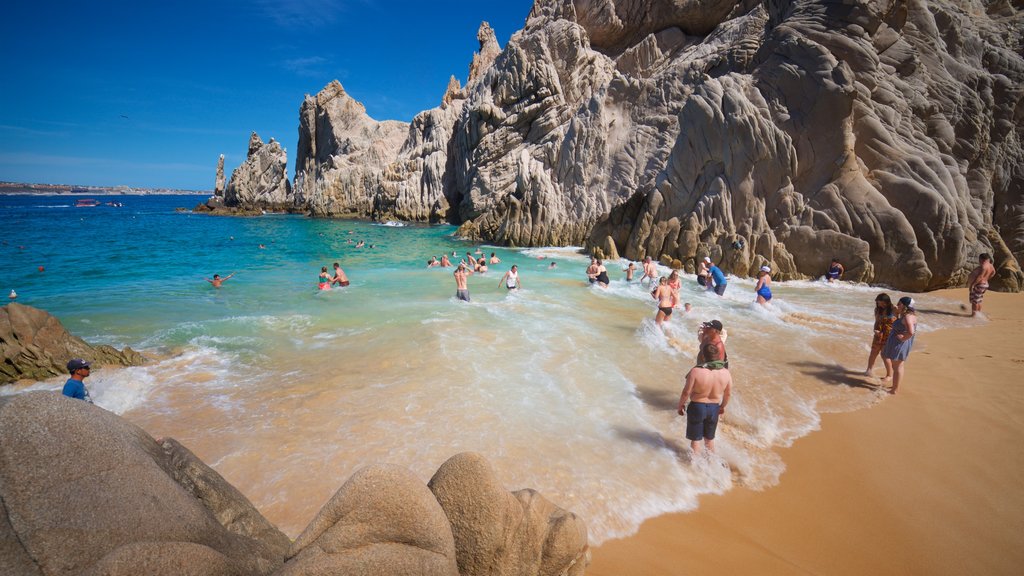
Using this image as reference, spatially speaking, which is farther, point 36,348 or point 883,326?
point 36,348

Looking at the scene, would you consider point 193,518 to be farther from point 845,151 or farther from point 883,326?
point 845,151

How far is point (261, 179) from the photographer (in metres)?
75.6

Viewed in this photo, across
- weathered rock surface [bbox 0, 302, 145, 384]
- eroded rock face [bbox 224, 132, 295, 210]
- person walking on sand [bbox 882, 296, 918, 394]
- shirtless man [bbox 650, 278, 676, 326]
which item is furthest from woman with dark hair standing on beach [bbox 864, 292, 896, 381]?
eroded rock face [bbox 224, 132, 295, 210]

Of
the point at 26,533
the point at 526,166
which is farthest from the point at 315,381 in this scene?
the point at 526,166

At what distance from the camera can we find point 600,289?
16391 mm

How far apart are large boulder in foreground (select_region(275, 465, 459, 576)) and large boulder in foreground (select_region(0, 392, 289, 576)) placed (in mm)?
344

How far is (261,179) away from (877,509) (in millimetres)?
87578

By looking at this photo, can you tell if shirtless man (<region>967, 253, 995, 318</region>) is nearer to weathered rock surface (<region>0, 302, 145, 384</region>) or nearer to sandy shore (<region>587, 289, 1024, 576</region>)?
sandy shore (<region>587, 289, 1024, 576</region>)

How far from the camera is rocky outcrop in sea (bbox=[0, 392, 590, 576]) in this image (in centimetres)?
175

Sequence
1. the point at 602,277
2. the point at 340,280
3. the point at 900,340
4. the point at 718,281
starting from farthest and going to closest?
the point at 340,280 → the point at 602,277 → the point at 718,281 → the point at 900,340

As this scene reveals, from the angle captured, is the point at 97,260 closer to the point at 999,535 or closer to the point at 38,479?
the point at 38,479

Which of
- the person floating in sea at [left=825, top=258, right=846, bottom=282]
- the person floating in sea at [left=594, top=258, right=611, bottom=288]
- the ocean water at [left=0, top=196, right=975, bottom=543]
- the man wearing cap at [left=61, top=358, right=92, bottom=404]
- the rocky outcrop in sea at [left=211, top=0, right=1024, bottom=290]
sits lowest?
the ocean water at [left=0, top=196, right=975, bottom=543]

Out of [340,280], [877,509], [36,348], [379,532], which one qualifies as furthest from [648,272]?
→ [36,348]

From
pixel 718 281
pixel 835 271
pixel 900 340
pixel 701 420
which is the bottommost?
pixel 701 420
